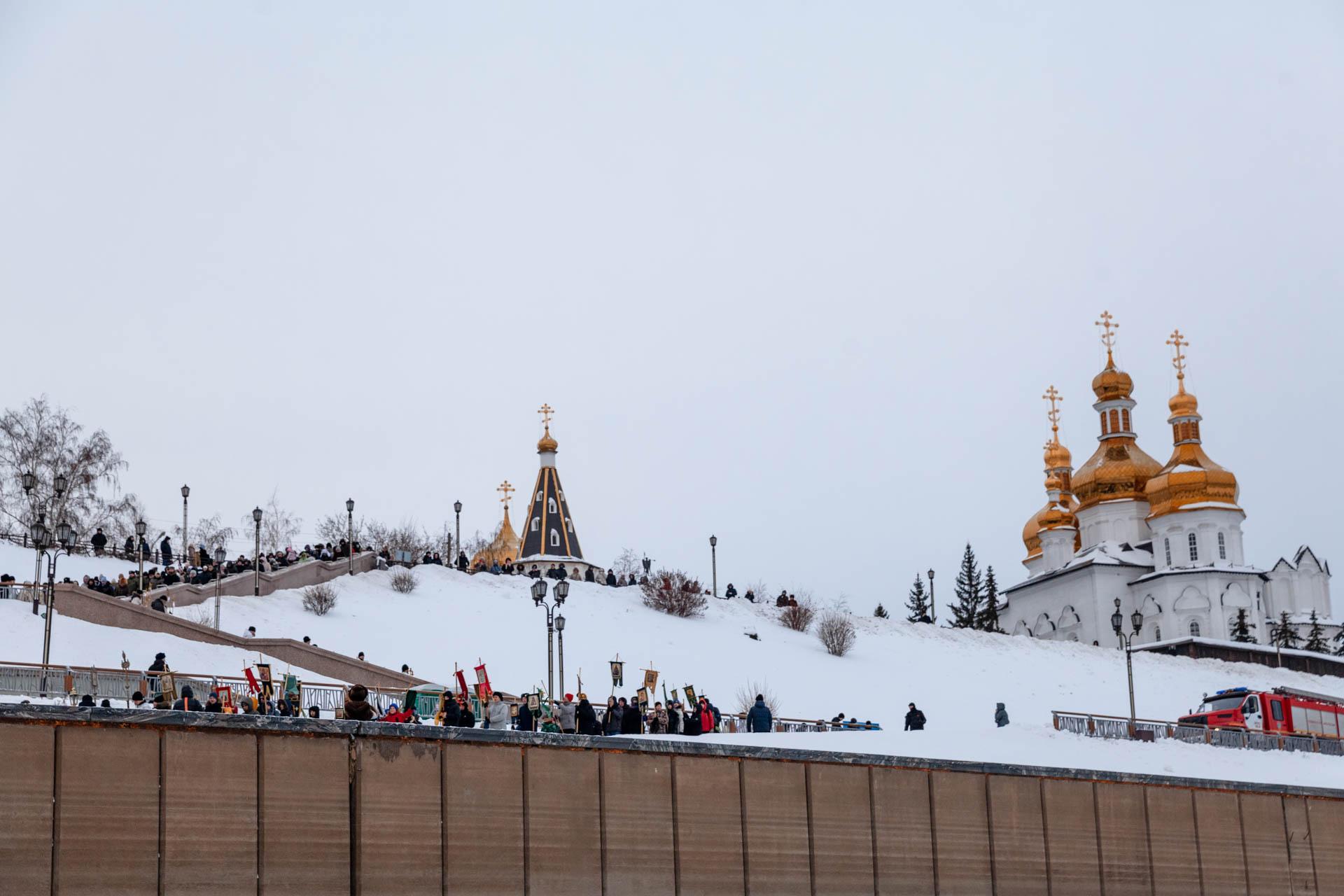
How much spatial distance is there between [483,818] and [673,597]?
4201 centimetres

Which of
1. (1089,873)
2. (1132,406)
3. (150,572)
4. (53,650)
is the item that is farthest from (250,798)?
(1132,406)

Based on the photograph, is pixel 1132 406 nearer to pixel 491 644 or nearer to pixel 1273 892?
pixel 491 644

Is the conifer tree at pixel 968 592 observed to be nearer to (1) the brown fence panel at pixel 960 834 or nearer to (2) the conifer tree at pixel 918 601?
(2) the conifer tree at pixel 918 601

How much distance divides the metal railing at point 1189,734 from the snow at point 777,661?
55 centimetres

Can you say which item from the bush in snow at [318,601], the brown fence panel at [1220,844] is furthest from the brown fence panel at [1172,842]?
the bush in snow at [318,601]

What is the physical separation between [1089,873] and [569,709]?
8952 millimetres

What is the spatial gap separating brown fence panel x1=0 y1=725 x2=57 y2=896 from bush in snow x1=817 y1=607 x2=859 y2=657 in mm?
43621

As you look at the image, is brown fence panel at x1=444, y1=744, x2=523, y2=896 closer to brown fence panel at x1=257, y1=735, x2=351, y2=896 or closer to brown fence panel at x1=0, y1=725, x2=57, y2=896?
brown fence panel at x1=257, y1=735, x2=351, y2=896

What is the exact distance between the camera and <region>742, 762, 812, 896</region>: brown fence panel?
1580 cm

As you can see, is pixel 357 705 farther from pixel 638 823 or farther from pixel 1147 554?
pixel 1147 554

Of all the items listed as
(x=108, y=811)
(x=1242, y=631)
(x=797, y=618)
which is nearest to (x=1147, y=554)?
(x=1242, y=631)

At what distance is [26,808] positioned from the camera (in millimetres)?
11938

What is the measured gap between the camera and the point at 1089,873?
59.8ft

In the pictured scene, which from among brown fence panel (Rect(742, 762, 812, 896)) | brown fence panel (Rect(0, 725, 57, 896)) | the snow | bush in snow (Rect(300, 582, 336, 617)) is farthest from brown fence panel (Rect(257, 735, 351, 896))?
bush in snow (Rect(300, 582, 336, 617))
